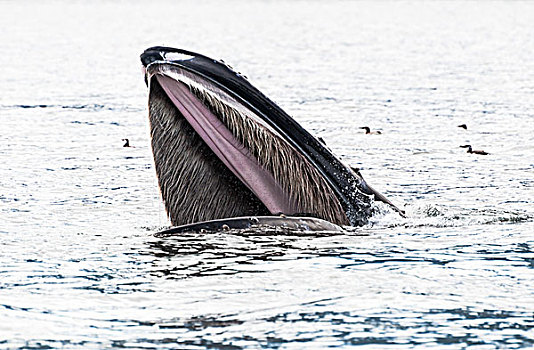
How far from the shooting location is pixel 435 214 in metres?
9.82

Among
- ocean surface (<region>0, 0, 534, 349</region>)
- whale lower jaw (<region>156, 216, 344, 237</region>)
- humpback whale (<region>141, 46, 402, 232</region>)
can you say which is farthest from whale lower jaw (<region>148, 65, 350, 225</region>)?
ocean surface (<region>0, 0, 534, 349</region>)

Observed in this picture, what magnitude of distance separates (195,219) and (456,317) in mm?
2795

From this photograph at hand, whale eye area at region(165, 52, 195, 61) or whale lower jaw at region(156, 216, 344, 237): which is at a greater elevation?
whale eye area at region(165, 52, 195, 61)

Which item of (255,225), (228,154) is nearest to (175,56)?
(228,154)

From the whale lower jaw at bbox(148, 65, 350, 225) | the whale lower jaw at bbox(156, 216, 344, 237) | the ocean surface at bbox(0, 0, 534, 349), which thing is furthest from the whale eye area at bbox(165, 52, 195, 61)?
the ocean surface at bbox(0, 0, 534, 349)

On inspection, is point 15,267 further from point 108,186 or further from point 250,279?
point 108,186

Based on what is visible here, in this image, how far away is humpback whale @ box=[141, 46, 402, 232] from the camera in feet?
27.3

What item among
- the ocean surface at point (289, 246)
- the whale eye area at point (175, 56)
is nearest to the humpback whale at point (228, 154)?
the whale eye area at point (175, 56)

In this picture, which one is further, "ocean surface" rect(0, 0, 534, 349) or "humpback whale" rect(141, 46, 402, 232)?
"humpback whale" rect(141, 46, 402, 232)

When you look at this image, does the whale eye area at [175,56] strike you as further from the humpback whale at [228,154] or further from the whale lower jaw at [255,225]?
the whale lower jaw at [255,225]

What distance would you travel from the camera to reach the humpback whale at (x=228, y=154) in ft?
27.3

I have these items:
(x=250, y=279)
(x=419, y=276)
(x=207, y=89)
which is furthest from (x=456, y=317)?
(x=207, y=89)

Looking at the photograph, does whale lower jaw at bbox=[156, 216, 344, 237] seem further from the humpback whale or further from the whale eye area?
the whale eye area

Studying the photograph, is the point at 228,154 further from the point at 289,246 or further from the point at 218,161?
the point at 289,246
